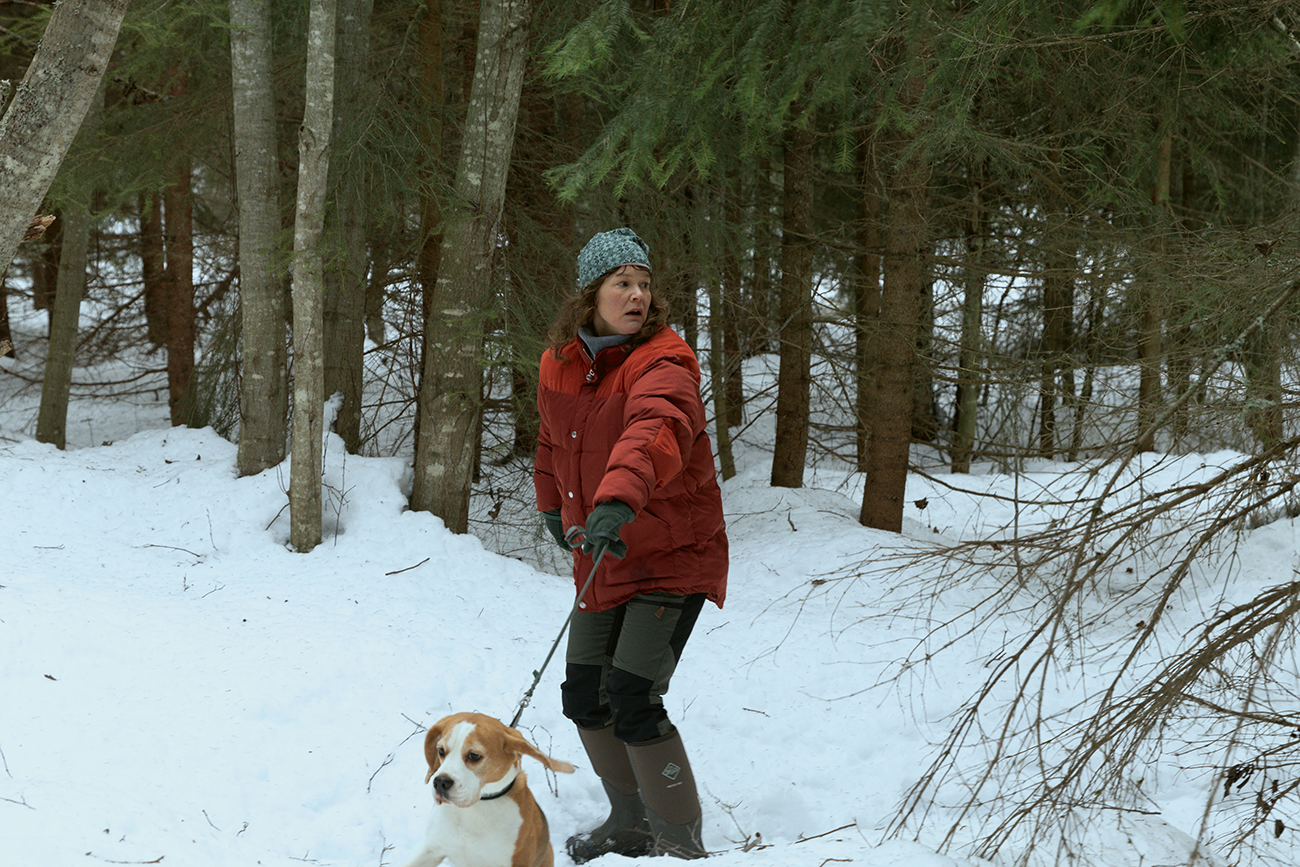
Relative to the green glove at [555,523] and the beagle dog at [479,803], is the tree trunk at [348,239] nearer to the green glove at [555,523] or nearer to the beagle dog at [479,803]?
the green glove at [555,523]

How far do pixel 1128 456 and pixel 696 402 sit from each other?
1298 millimetres

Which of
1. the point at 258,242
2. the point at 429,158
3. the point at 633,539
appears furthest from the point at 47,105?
the point at 258,242

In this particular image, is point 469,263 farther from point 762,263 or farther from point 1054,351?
point 1054,351

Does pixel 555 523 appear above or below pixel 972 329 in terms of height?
below

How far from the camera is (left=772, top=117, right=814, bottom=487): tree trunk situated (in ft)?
26.4

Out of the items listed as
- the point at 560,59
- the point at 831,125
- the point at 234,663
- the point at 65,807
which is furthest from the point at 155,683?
the point at 831,125

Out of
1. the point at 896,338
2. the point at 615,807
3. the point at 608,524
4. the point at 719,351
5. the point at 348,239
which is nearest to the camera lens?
the point at 608,524

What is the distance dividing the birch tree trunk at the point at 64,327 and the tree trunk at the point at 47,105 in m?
6.77

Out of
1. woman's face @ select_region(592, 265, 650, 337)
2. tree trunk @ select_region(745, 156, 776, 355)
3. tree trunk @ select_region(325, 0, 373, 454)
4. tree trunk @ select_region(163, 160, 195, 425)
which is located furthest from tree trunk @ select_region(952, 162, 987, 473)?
tree trunk @ select_region(163, 160, 195, 425)

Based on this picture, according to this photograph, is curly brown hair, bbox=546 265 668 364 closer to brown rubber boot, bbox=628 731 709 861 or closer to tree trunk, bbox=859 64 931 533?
brown rubber boot, bbox=628 731 709 861

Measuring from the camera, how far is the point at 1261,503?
280 cm

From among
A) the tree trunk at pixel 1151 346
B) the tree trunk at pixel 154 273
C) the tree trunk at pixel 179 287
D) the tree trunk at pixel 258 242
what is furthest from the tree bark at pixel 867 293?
the tree trunk at pixel 154 273

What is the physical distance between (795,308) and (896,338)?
1.59 meters

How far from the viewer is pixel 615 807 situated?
3.33 meters
